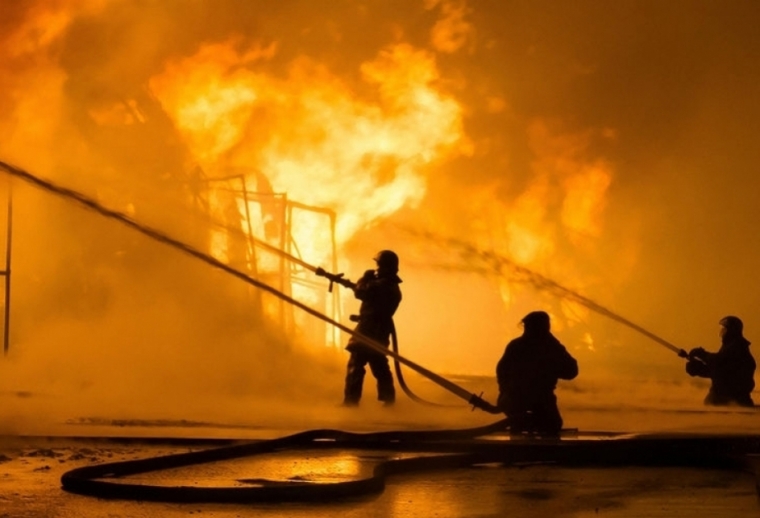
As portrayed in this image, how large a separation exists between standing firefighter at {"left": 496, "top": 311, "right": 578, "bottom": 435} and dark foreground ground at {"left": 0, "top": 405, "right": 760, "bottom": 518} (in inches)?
60.3

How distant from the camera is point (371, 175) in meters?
24.7

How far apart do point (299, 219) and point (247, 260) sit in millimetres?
2420

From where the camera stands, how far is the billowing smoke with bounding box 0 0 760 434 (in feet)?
69.5

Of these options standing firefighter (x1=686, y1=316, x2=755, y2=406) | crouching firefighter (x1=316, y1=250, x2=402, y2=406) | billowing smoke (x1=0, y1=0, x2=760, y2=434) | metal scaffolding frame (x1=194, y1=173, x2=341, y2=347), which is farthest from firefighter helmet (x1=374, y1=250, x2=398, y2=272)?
metal scaffolding frame (x1=194, y1=173, x2=341, y2=347)

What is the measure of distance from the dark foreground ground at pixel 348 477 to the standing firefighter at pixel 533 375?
5.03 feet

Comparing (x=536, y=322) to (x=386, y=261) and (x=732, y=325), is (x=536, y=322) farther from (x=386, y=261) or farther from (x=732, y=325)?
(x=732, y=325)

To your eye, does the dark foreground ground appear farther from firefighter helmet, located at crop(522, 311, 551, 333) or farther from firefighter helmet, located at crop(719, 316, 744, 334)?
firefighter helmet, located at crop(719, 316, 744, 334)

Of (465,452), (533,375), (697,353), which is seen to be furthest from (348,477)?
(697,353)

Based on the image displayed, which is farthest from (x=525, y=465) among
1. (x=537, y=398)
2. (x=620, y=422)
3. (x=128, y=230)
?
(x=128, y=230)

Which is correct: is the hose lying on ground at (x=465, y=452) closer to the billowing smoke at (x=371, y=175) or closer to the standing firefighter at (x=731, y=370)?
the billowing smoke at (x=371, y=175)

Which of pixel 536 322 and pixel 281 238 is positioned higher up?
pixel 281 238

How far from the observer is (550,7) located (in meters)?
26.5

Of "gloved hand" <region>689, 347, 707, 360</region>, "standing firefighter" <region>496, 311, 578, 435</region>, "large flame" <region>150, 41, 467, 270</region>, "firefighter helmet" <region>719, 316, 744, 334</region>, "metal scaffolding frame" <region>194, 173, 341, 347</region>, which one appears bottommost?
"standing firefighter" <region>496, 311, 578, 435</region>

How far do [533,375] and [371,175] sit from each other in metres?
13.9
